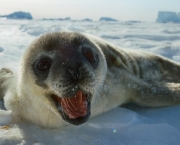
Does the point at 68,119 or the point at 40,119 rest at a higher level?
the point at 68,119

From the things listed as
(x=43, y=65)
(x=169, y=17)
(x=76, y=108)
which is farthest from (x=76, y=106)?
(x=169, y=17)

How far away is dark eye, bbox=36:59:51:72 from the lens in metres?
1.96

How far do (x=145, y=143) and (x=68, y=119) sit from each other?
48 cm

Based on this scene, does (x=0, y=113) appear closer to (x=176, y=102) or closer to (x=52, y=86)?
(x=52, y=86)

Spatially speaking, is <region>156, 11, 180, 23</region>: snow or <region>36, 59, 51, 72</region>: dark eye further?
<region>156, 11, 180, 23</region>: snow

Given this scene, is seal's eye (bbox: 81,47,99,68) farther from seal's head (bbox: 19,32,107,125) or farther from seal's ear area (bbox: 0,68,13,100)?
seal's ear area (bbox: 0,68,13,100)

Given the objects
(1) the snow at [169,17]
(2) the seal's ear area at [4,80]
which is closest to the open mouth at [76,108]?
(2) the seal's ear area at [4,80]

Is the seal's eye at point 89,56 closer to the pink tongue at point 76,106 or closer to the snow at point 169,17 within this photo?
the pink tongue at point 76,106

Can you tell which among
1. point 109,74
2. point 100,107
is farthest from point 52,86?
point 109,74

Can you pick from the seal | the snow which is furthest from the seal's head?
the snow

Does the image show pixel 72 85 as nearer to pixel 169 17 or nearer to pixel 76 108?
pixel 76 108

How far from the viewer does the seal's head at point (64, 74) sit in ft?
5.72

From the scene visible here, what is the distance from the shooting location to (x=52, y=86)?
1.82 m

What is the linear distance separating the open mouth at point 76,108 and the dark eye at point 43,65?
9.5 inches
